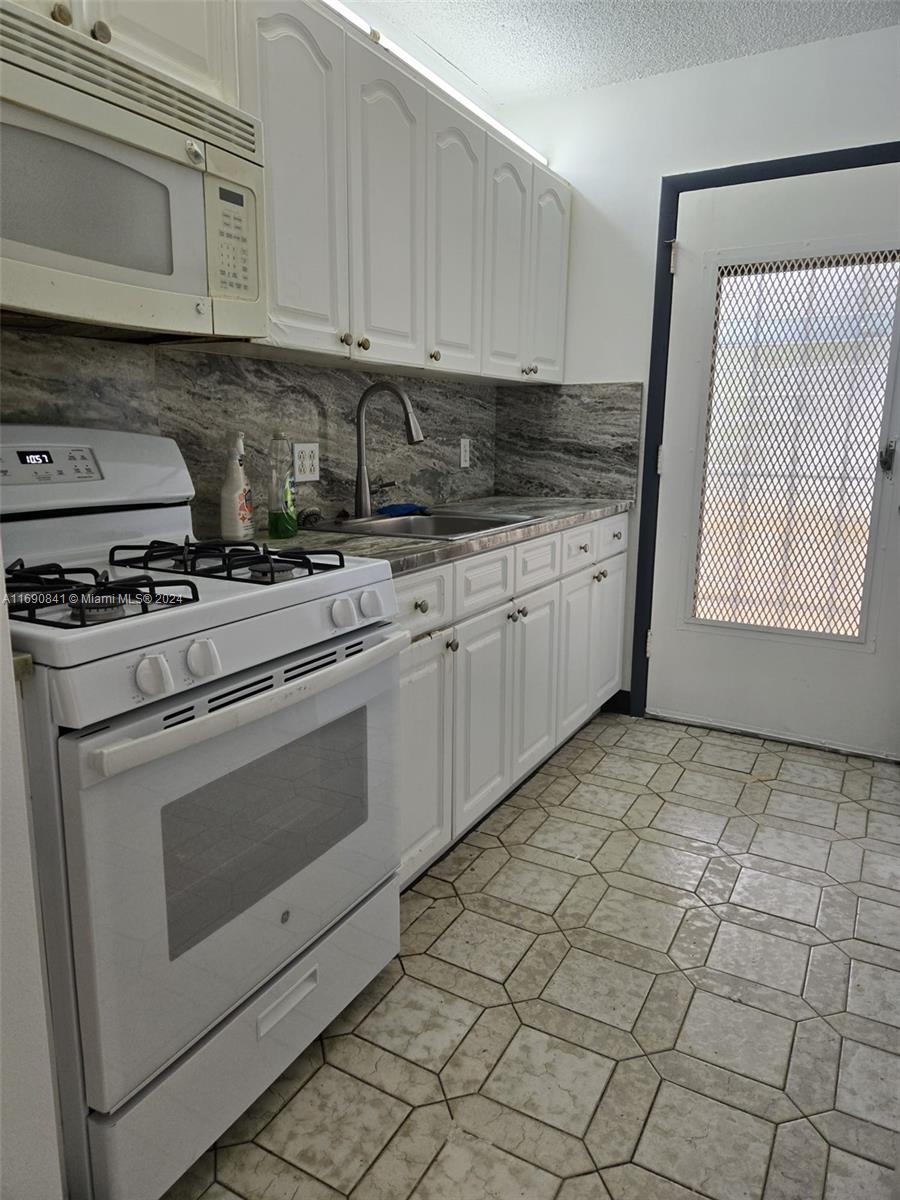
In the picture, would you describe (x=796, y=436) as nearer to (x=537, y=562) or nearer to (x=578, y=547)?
(x=578, y=547)

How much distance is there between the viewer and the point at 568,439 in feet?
11.1

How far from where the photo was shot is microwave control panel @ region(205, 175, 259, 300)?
1.54 metres

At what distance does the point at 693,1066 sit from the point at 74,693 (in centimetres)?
133

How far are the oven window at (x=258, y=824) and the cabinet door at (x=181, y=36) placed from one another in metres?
1.21

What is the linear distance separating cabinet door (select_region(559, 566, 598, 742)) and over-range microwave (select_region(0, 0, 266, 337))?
1505mm

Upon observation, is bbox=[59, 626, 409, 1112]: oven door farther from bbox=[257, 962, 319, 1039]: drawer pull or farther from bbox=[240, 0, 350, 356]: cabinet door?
bbox=[240, 0, 350, 356]: cabinet door


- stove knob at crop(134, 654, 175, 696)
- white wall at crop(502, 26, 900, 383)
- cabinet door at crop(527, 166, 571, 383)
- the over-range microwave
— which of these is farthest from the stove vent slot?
white wall at crop(502, 26, 900, 383)

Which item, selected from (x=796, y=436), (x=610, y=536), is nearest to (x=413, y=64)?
(x=610, y=536)

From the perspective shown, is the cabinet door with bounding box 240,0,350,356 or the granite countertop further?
the granite countertop

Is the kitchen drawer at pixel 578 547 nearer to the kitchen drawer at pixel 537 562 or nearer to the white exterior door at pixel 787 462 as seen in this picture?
the kitchen drawer at pixel 537 562

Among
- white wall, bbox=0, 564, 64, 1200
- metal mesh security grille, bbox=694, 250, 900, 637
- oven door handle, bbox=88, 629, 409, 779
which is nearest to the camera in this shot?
white wall, bbox=0, 564, 64, 1200

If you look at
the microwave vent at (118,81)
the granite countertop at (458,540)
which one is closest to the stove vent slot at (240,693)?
the granite countertop at (458,540)

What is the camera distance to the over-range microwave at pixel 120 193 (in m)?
1.21

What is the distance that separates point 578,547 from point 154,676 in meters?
1.97
